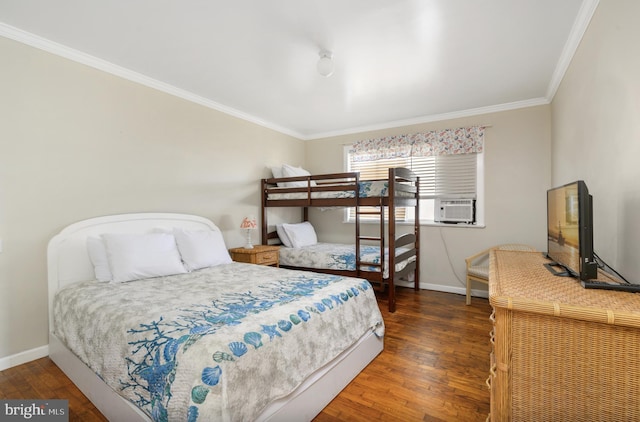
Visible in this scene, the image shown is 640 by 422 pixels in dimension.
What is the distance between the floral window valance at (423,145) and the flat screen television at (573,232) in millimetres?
2086

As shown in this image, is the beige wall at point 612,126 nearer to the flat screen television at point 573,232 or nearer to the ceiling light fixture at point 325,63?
the flat screen television at point 573,232

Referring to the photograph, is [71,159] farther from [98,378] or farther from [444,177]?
[444,177]

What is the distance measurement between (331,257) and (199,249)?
5.36 feet

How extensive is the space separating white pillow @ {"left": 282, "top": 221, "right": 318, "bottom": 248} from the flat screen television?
2971 millimetres

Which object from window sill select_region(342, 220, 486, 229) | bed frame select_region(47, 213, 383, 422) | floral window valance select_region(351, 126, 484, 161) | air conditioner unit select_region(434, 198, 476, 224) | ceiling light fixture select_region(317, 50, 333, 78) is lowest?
bed frame select_region(47, 213, 383, 422)

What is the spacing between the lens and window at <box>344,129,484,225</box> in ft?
12.8

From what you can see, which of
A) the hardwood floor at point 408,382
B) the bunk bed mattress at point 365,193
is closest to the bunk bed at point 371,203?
the bunk bed mattress at point 365,193

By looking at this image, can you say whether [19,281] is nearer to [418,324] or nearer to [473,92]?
[418,324]

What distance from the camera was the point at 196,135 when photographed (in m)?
3.46

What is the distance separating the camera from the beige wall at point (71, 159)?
2.17 meters

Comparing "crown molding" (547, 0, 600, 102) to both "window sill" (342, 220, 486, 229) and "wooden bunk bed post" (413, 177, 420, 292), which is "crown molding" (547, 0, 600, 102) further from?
"wooden bunk bed post" (413, 177, 420, 292)

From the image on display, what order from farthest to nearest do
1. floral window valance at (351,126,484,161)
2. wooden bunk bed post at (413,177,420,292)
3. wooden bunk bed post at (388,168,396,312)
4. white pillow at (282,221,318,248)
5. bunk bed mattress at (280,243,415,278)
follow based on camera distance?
white pillow at (282,221,318,248), wooden bunk bed post at (413,177,420,292), floral window valance at (351,126,484,161), bunk bed mattress at (280,243,415,278), wooden bunk bed post at (388,168,396,312)

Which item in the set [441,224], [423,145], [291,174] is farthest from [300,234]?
[423,145]

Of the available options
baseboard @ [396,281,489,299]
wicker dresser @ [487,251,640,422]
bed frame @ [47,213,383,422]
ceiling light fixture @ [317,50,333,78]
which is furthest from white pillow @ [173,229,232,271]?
baseboard @ [396,281,489,299]
